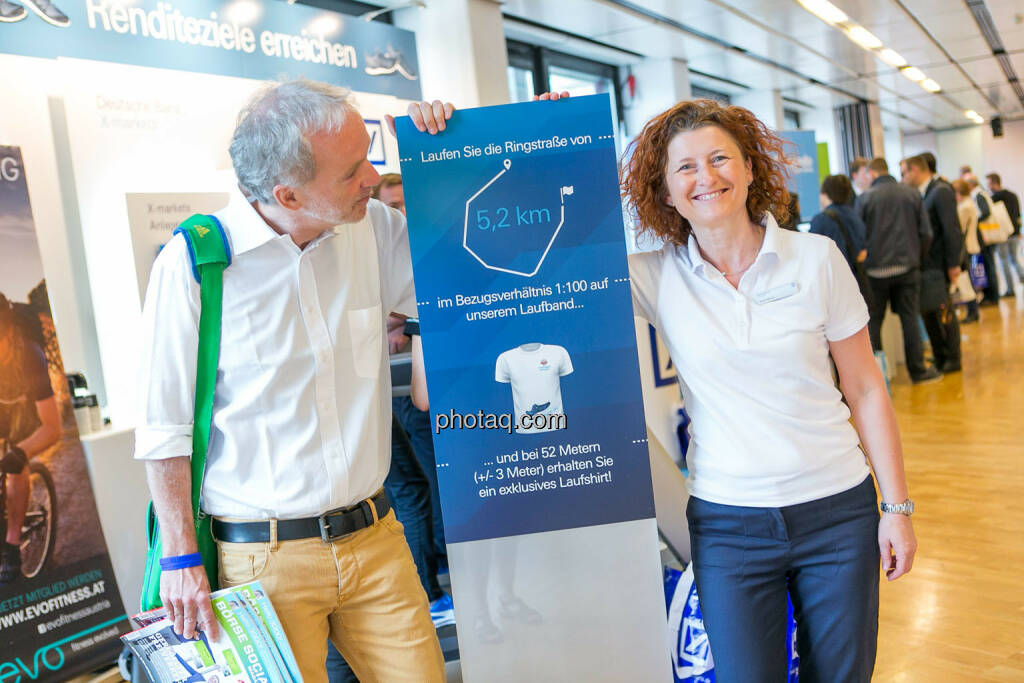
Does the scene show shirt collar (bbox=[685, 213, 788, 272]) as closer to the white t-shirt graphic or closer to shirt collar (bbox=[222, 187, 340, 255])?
the white t-shirt graphic

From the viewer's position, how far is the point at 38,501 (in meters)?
3.35

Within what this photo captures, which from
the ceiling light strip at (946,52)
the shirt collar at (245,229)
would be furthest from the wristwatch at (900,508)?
the ceiling light strip at (946,52)

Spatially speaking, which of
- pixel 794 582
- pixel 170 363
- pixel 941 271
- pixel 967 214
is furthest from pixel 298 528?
pixel 967 214

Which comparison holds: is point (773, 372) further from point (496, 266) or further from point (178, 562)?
point (178, 562)

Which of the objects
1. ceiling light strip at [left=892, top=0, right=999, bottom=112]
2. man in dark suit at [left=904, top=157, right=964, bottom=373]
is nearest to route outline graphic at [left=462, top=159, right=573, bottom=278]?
man in dark suit at [left=904, top=157, right=964, bottom=373]

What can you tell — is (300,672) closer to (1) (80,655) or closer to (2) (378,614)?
(2) (378,614)

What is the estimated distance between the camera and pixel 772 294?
5.48 feet

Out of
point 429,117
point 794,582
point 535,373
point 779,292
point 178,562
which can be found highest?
point 429,117

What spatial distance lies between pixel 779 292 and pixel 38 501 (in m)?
2.90

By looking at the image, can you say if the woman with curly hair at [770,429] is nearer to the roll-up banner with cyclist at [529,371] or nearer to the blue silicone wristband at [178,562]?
the roll-up banner with cyclist at [529,371]

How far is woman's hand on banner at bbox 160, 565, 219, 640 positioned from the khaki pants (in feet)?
0.23

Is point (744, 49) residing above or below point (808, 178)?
above

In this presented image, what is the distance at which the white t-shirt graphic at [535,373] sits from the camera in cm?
184

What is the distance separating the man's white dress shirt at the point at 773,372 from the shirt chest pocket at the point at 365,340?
0.59 m
